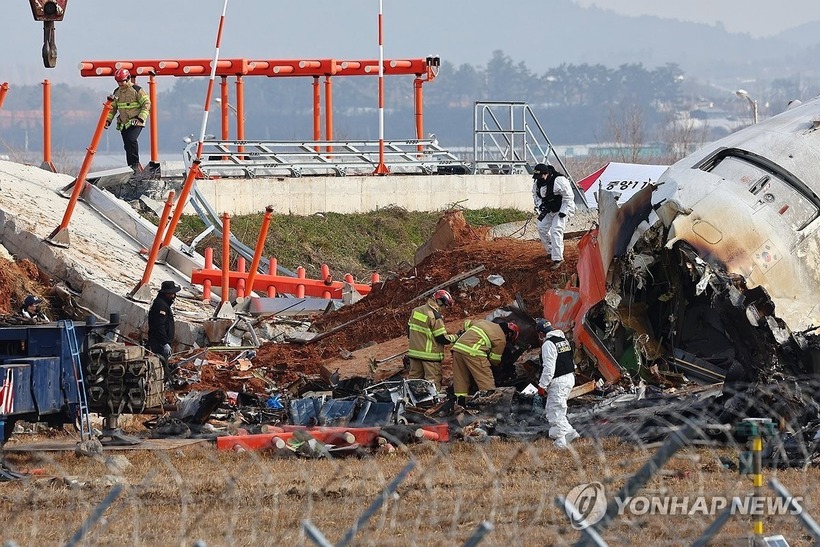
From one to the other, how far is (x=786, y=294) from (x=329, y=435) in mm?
4980

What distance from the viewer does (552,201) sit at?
20.3m

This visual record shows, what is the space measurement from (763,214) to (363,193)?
1651cm

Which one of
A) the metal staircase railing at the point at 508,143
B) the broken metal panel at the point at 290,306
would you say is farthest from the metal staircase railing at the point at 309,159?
the broken metal panel at the point at 290,306

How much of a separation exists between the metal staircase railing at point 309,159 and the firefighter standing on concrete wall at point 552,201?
10994 mm

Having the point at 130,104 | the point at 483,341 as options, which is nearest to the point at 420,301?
the point at 483,341

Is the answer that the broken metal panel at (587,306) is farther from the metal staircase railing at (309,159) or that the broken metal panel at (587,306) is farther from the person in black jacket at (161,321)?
the metal staircase railing at (309,159)

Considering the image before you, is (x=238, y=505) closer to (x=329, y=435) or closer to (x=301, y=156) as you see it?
(x=329, y=435)

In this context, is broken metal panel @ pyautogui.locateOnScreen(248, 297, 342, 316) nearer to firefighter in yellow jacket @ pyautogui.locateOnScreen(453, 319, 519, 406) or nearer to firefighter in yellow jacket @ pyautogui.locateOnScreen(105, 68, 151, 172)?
firefighter in yellow jacket @ pyautogui.locateOnScreen(105, 68, 151, 172)

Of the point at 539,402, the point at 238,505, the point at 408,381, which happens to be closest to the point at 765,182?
the point at 539,402

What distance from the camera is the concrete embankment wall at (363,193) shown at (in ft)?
98.4

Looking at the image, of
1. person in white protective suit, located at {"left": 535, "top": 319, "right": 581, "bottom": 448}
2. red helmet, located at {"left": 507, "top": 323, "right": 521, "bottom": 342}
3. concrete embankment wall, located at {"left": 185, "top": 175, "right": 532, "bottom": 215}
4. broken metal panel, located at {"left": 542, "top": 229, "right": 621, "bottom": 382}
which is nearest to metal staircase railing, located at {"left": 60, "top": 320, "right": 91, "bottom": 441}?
person in white protective suit, located at {"left": 535, "top": 319, "right": 581, "bottom": 448}

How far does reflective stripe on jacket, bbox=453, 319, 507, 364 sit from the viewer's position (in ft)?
55.9

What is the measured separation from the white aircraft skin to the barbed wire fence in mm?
1317

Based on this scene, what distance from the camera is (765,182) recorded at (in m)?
16.5
